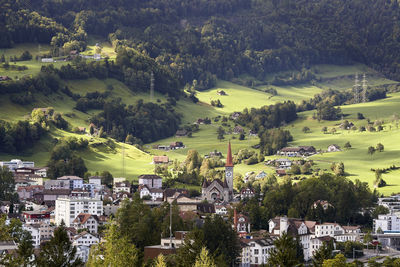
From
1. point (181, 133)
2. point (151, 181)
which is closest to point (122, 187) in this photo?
point (151, 181)

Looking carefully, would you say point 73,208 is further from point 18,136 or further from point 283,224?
point 18,136

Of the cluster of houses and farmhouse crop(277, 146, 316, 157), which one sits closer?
farmhouse crop(277, 146, 316, 157)

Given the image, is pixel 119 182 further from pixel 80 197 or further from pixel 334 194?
pixel 334 194

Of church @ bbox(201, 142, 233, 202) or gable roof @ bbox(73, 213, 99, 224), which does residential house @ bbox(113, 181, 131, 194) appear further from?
gable roof @ bbox(73, 213, 99, 224)

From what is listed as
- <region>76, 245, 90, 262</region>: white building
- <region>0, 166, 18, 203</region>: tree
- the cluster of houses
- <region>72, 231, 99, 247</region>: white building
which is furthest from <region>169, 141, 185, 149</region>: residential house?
<region>76, 245, 90, 262</region>: white building

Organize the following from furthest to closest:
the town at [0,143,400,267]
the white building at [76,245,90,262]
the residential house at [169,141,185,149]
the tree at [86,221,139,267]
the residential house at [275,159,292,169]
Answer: the residential house at [169,141,185,149]
the residential house at [275,159,292,169]
the town at [0,143,400,267]
the white building at [76,245,90,262]
the tree at [86,221,139,267]

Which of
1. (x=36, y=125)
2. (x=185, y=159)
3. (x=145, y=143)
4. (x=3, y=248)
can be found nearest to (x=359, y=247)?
(x=3, y=248)
